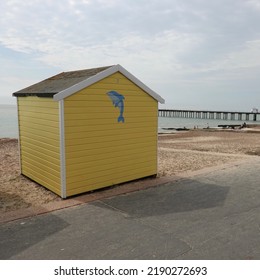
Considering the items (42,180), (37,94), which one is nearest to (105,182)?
(42,180)

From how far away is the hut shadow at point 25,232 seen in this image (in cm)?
421

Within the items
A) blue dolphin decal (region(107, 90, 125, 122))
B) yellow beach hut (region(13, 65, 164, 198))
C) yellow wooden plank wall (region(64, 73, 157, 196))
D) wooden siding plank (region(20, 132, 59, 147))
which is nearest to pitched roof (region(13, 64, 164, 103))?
yellow beach hut (region(13, 65, 164, 198))

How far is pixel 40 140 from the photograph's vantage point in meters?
7.20

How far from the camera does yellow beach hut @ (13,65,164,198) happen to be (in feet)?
21.0

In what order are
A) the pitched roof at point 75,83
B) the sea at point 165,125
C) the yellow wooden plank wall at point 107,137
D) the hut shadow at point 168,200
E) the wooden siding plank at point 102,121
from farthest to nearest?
the sea at point 165,125, the yellow wooden plank wall at point 107,137, the wooden siding plank at point 102,121, the pitched roof at point 75,83, the hut shadow at point 168,200

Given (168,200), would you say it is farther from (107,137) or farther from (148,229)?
(107,137)

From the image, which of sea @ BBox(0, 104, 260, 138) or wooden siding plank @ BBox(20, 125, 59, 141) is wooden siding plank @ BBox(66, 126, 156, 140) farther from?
sea @ BBox(0, 104, 260, 138)

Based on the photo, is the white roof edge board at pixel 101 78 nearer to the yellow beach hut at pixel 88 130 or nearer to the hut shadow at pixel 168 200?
the yellow beach hut at pixel 88 130

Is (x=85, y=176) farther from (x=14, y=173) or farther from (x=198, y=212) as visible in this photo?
(x=14, y=173)

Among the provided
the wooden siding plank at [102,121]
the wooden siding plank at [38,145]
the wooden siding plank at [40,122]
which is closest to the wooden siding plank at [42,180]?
the wooden siding plank at [38,145]

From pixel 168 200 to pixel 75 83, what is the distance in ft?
10.8

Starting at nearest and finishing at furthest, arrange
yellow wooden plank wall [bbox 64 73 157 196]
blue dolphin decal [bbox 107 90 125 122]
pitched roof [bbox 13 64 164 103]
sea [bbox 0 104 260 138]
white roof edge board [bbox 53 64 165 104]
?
white roof edge board [bbox 53 64 165 104] < pitched roof [bbox 13 64 164 103] < yellow wooden plank wall [bbox 64 73 157 196] < blue dolphin decal [bbox 107 90 125 122] < sea [bbox 0 104 260 138]

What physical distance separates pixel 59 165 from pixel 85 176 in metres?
0.68

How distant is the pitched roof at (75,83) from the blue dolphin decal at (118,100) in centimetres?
46
